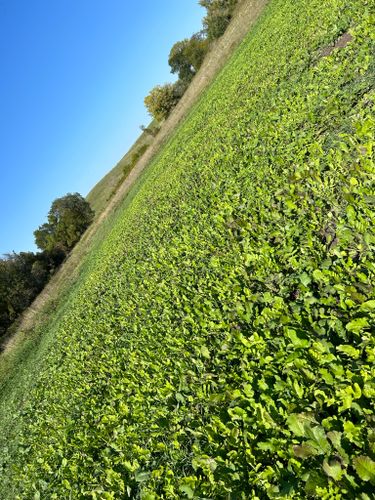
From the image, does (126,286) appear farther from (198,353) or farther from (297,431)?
(297,431)

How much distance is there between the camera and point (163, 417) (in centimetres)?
497

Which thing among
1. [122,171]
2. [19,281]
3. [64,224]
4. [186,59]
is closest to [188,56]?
[186,59]

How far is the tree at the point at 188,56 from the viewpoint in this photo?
51.7 meters

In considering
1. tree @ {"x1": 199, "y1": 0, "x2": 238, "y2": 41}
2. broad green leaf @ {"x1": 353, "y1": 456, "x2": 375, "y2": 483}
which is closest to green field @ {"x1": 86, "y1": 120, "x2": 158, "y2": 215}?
tree @ {"x1": 199, "y1": 0, "x2": 238, "y2": 41}

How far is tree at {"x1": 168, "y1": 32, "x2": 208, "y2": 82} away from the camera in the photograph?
5169 centimetres

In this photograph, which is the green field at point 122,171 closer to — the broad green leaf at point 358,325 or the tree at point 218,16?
the tree at point 218,16

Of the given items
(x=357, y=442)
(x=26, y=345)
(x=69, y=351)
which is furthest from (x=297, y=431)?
(x=26, y=345)

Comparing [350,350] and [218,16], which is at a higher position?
[218,16]

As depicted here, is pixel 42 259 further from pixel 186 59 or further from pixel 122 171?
pixel 186 59

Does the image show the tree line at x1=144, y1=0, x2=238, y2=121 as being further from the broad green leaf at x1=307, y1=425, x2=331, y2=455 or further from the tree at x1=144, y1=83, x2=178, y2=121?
the broad green leaf at x1=307, y1=425, x2=331, y2=455

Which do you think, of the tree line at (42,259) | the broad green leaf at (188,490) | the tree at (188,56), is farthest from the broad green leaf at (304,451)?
the tree at (188,56)

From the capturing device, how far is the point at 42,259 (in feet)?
170

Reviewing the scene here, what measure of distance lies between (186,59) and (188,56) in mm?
1874

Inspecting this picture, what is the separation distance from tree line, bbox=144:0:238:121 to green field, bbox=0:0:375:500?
39601 millimetres
